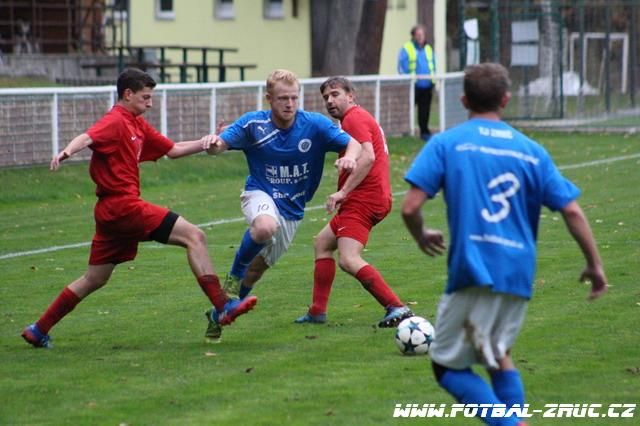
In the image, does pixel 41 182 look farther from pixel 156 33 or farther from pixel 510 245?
pixel 156 33

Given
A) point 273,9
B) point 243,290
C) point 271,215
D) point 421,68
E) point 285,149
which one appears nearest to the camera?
point 271,215

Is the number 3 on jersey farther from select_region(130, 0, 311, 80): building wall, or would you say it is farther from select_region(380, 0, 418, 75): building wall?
select_region(380, 0, 418, 75): building wall

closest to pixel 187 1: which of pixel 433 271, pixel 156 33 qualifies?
pixel 156 33

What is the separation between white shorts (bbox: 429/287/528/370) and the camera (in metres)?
6.17

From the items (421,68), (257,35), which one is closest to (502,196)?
(421,68)

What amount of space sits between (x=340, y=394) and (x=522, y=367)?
4.06 feet

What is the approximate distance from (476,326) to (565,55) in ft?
89.6

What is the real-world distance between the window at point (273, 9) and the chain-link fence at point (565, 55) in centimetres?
1571

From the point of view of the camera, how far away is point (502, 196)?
6.20 metres

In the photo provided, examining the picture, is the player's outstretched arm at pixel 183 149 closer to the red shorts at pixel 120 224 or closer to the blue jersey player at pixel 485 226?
the red shorts at pixel 120 224

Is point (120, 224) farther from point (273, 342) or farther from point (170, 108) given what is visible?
point (170, 108)

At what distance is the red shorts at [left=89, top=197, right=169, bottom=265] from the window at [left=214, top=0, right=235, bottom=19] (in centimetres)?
4013

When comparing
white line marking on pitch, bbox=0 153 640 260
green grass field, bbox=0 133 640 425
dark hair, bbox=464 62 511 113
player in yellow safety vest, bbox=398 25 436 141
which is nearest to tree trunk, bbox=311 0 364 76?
player in yellow safety vest, bbox=398 25 436 141

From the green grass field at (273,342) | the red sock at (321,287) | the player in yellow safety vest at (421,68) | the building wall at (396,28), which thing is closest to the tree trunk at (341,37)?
the player in yellow safety vest at (421,68)
